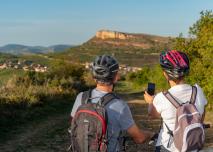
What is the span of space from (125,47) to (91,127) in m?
112

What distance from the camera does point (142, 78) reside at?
245 ft

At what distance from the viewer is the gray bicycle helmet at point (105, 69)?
164 inches

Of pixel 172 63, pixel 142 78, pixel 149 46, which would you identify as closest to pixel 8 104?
pixel 172 63

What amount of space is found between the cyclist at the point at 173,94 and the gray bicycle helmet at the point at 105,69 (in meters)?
0.55

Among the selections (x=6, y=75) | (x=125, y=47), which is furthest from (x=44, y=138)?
(x=125, y=47)

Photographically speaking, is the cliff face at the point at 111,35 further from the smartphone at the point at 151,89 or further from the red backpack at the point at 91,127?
the red backpack at the point at 91,127

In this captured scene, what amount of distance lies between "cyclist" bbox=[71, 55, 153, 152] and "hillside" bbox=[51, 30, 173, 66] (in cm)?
8845

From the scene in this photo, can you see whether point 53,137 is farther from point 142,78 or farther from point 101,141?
point 142,78

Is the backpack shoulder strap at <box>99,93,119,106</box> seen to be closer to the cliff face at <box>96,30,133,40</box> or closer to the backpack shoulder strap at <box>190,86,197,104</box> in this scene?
the backpack shoulder strap at <box>190,86,197,104</box>

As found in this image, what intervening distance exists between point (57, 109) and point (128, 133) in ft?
63.1

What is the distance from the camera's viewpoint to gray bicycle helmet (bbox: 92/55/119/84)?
13.6 ft

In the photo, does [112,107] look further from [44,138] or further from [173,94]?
[44,138]

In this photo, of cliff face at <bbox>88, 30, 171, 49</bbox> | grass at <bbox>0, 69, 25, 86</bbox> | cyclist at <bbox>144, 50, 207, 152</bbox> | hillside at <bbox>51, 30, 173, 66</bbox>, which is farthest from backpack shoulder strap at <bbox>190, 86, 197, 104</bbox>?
cliff face at <bbox>88, 30, 171, 49</bbox>

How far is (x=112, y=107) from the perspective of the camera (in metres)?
4.07
